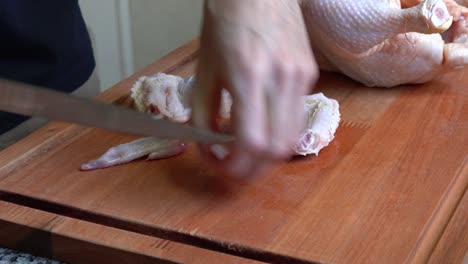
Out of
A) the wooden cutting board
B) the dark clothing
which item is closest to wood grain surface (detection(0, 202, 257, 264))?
the wooden cutting board

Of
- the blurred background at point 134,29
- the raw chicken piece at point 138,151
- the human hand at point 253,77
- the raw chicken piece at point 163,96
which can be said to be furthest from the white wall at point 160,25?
the human hand at point 253,77

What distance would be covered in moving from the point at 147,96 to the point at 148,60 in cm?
116

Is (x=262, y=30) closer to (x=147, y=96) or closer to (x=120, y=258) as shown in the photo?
(x=120, y=258)

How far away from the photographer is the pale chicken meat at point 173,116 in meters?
0.87

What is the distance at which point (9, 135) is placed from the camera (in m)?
1.04

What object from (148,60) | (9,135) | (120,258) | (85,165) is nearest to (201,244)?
(120,258)

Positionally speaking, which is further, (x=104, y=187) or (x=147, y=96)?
(x=147, y=96)

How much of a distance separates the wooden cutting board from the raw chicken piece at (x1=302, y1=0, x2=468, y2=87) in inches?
2.8

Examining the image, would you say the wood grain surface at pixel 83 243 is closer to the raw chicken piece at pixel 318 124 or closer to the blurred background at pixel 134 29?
the raw chicken piece at pixel 318 124

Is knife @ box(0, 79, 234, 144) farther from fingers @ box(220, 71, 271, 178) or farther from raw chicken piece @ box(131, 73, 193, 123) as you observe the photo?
raw chicken piece @ box(131, 73, 193, 123)

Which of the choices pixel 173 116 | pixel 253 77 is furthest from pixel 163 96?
pixel 253 77

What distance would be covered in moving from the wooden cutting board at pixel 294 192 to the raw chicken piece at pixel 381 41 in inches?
2.8

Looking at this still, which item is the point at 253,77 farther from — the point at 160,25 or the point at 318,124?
the point at 160,25

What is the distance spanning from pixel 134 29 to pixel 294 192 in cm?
136
